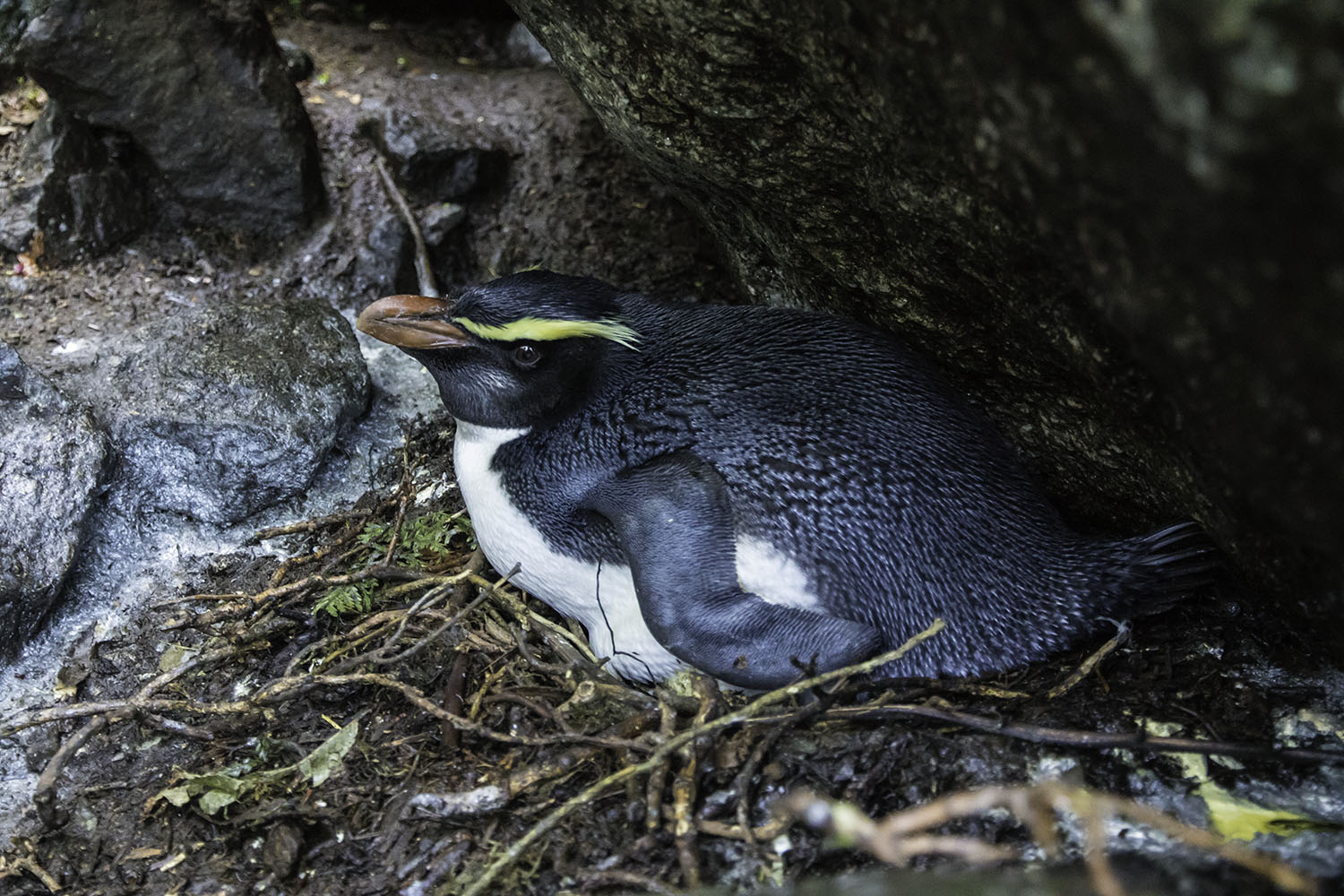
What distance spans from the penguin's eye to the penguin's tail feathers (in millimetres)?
1346

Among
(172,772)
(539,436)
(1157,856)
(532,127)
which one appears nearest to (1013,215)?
(1157,856)

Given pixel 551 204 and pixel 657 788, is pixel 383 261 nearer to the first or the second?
pixel 551 204

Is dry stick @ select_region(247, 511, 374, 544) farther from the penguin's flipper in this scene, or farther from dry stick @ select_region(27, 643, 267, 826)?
the penguin's flipper

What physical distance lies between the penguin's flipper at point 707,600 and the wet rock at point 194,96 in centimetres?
203

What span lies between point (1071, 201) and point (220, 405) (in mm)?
2288

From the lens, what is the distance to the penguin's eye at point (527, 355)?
2.38 m

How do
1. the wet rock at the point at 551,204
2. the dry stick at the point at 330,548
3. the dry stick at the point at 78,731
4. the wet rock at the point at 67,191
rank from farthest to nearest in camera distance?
the wet rock at the point at 551,204 → the wet rock at the point at 67,191 → the dry stick at the point at 330,548 → the dry stick at the point at 78,731

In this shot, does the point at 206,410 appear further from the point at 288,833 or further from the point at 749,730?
the point at 749,730

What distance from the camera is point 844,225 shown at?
2.32 m

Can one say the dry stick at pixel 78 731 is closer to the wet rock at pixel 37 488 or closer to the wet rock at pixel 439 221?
the wet rock at pixel 37 488

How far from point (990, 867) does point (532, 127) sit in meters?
3.06

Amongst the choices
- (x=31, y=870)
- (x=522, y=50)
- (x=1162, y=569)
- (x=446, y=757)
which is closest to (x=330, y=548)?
(x=446, y=757)

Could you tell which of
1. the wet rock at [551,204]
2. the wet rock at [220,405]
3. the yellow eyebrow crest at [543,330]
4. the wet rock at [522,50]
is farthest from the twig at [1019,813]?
the wet rock at [522,50]

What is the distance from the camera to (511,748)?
2.06 metres
